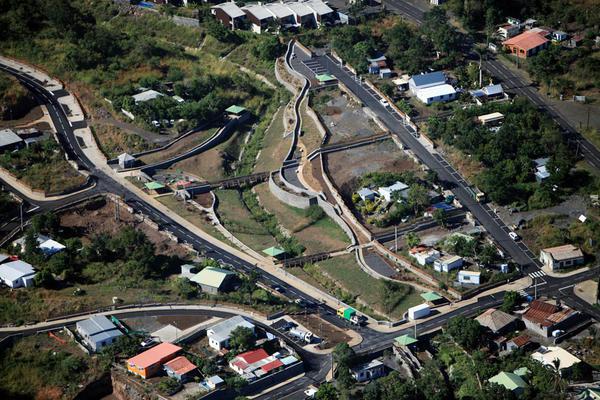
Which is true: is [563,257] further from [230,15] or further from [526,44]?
[230,15]

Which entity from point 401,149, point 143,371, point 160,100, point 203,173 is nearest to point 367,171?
point 401,149

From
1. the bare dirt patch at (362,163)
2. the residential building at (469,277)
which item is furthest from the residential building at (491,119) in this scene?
the residential building at (469,277)

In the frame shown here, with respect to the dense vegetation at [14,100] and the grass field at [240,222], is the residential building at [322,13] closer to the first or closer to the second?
the grass field at [240,222]

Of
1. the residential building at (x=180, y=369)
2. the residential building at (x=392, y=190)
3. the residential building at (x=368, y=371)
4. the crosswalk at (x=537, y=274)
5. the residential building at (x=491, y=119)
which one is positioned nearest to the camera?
the residential building at (x=368, y=371)

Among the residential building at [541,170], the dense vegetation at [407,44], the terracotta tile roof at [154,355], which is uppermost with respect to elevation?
the dense vegetation at [407,44]

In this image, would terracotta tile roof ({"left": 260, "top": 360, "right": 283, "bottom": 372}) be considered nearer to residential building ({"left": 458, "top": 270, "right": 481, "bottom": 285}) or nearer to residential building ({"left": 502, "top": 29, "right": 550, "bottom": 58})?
residential building ({"left": 458, "top": 270, "right": 481, "bottom": 285})

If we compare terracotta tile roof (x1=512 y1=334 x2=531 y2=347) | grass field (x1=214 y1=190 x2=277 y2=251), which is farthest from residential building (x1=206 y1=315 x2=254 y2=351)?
terracotta tile roof (x1=512 y1=334 x2=531 y2=347)
